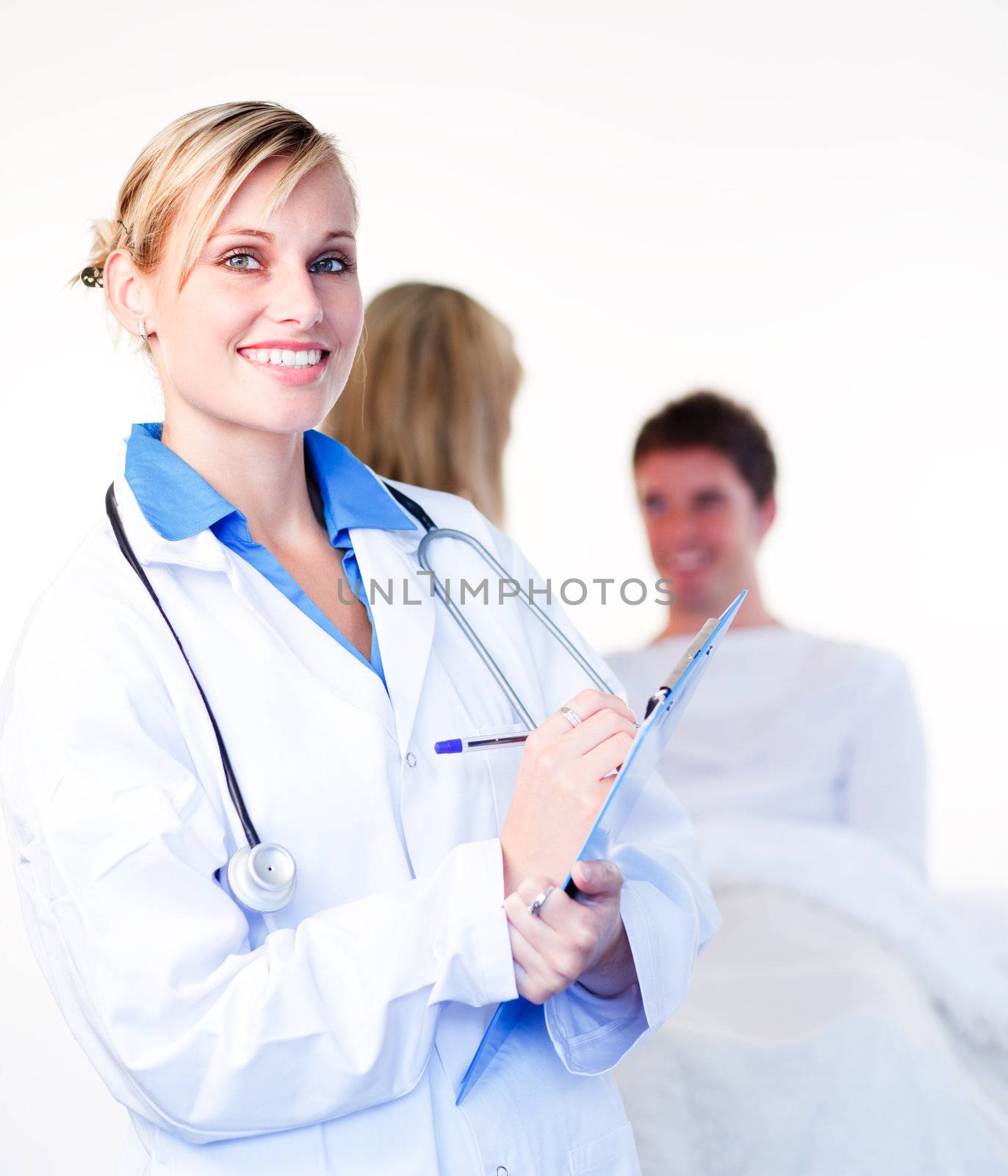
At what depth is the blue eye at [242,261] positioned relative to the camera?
116cm

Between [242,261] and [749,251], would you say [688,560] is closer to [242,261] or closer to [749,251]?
[749,251]

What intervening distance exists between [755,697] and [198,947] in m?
2.17

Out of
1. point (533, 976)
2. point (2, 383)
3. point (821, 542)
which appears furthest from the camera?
point (821, 542)

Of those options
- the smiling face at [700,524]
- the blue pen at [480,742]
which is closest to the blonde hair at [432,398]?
the smiling face at [700,524]

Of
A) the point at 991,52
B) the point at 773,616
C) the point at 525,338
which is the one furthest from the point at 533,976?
the point at 991,52

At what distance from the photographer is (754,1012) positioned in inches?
83.7

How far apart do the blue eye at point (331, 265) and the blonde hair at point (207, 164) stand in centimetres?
7

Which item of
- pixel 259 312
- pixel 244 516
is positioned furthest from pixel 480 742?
pixel 259 312

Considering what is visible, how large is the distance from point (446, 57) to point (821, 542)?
1.54 metres

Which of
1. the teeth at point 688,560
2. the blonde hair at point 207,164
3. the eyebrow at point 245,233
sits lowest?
the teeth at point 688,560

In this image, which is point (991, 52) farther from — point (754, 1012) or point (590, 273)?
point (754, 1012)

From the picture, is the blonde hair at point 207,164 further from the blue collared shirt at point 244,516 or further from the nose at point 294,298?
the blue collared shirt at point 244,516

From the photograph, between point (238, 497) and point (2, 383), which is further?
point (2, 383)

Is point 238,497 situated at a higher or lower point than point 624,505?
higher
